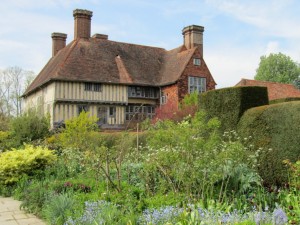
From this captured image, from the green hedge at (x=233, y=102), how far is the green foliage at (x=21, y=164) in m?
4.93

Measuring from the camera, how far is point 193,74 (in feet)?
91.4

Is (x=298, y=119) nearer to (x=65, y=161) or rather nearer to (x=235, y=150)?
(x=235, y=150)

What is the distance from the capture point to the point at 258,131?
27.2 feet

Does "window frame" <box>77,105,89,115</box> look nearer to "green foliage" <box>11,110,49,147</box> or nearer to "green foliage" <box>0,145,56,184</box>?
"green foliage" <box>11,110,49,147</box>

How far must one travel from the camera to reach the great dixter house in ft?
81.3

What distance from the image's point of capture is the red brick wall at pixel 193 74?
27.1 meters

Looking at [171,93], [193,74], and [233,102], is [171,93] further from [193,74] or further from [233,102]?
[233,102]

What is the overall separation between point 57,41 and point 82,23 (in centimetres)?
555

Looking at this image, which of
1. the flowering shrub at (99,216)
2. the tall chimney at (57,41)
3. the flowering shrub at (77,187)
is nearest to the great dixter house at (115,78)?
the tall chimney at (57,41)

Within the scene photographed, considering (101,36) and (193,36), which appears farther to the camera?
(101,36)

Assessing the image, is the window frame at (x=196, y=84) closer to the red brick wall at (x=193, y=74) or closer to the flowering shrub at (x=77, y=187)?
the red brick wall at (x=193, y=74)

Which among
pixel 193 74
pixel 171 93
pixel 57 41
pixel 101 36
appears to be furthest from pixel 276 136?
pixel 57 41

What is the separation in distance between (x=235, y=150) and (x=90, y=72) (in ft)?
67.8

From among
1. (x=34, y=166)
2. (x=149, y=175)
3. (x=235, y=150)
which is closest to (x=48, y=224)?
(x=149, y=175)
